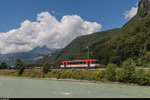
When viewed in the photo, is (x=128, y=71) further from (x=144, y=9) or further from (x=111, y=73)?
(x=144, y=9)

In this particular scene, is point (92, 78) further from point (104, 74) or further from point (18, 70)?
point (18, 70)

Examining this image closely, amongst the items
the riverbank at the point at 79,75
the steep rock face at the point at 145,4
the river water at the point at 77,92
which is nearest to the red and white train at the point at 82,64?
the riverbank at the point at 79,75

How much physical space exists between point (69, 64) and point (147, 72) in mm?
31718

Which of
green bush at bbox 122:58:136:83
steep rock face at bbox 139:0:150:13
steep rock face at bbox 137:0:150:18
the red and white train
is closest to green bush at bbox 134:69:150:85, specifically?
green bush at bbox 122:58:136:83

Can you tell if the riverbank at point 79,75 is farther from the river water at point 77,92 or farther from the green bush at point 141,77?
the river water at point 77,92

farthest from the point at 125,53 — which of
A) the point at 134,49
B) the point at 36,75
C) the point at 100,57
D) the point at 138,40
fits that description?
the point at 36,75

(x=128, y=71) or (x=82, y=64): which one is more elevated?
(x=82, y=64)

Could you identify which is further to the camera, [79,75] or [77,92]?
[79,75]

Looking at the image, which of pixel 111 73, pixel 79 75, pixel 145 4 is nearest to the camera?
pixel 111 73

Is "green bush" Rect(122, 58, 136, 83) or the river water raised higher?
"green bush" Rect(122, 58, 136, 83)

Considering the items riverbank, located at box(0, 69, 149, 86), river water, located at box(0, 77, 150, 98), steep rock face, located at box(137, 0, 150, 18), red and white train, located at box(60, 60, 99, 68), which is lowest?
river water, located at box(0, 77, 150, 98)

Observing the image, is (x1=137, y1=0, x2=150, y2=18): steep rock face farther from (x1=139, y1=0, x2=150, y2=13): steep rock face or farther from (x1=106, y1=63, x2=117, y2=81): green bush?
(x1=106, y1=63, x2=117, y2=81): green bush

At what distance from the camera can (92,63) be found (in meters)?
55.0

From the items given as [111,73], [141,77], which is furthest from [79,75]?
[141,77]
